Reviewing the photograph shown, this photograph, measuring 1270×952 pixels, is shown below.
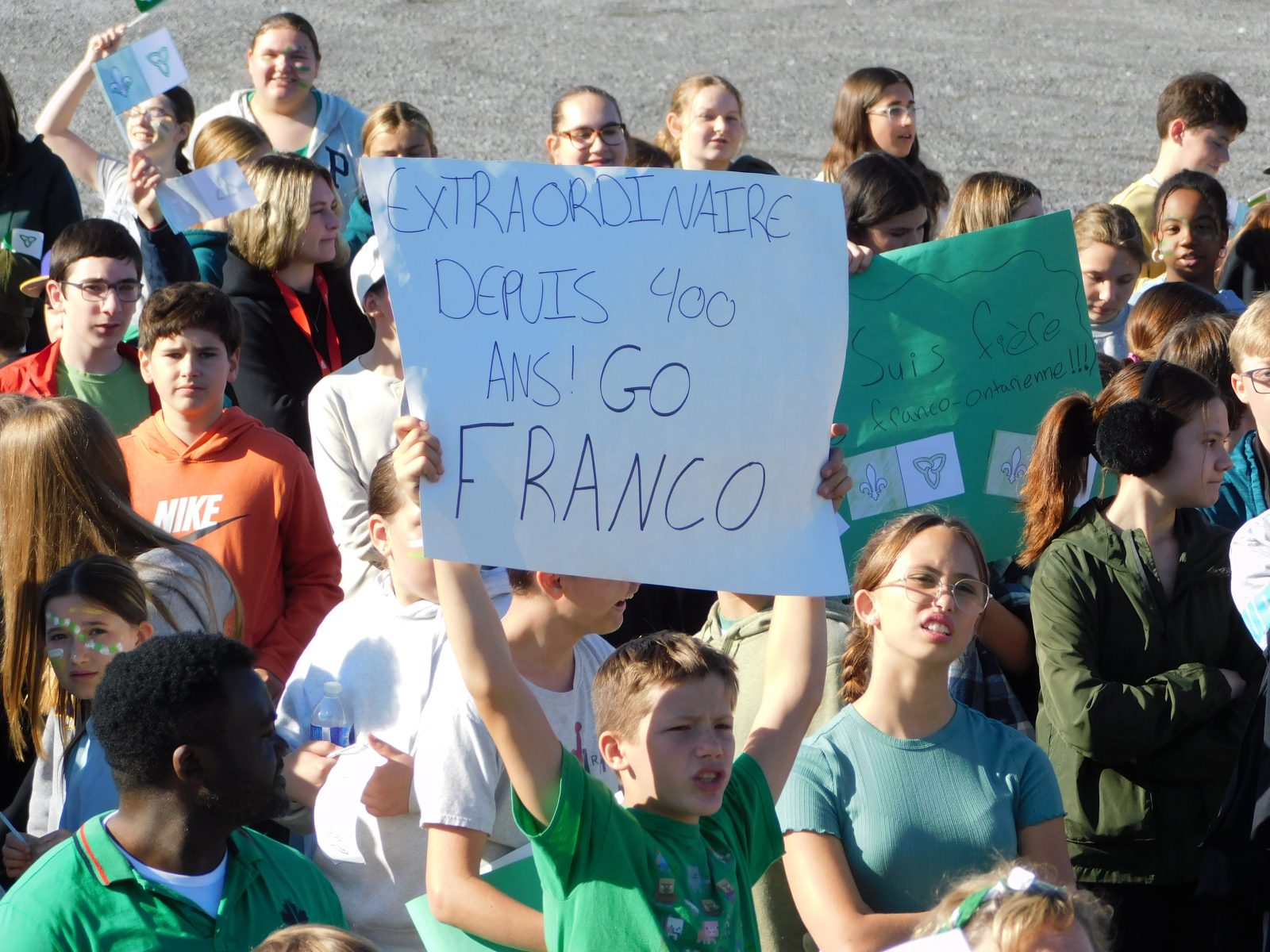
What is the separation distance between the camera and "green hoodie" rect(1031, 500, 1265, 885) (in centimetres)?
379

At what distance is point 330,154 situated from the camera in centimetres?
738

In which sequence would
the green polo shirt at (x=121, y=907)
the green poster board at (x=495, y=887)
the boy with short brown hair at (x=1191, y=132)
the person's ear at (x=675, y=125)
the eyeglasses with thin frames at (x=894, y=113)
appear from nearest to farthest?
the green polo shirt at (x=121, y=907)
the green poster board at (x=495, y=887)
the eyeglasses with thin frames at (x=894, y=113)
the person's ear at (x=675, y=125)
the boy with short brown hair at (x=1191, y=132)

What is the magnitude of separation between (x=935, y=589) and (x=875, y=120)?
12.4ft

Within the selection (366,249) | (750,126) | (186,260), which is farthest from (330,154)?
(750,126)

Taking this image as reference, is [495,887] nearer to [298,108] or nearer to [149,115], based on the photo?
[149,115]

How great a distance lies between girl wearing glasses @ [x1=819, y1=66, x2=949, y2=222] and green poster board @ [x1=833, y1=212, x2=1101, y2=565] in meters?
2.04

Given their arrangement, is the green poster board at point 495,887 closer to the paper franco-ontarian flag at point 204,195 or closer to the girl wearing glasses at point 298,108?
the paper franco-ontarian flag at point 204,195

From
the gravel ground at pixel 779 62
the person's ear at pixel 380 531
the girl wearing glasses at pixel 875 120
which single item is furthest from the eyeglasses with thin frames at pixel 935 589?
the gravel ground at pixel 779 62

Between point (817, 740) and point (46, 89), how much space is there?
481 inches

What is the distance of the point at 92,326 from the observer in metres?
5.11

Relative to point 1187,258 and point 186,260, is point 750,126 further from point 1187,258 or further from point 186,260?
point 186,260

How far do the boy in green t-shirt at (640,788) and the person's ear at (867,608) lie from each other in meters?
0.58

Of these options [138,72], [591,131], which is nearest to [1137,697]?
[591,131]

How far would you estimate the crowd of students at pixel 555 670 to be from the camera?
8.81 ft
